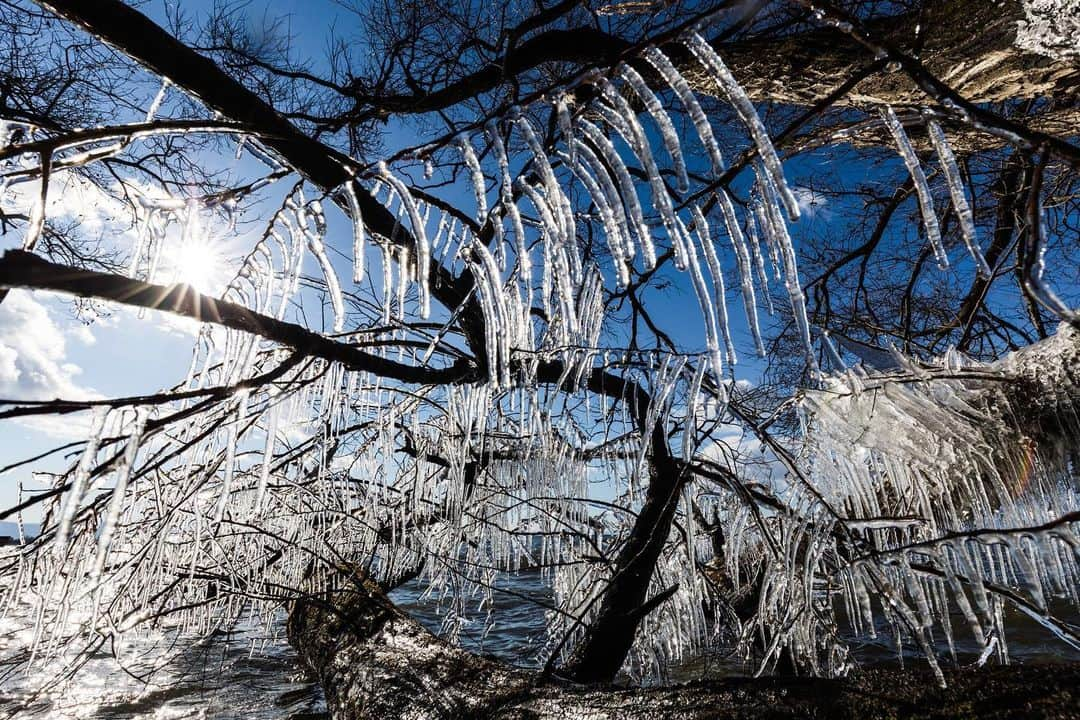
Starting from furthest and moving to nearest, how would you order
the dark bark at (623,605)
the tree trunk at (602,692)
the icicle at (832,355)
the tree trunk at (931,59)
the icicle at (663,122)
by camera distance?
the dark bark at (623,605), the tree trunk at (931,59), the icicle at (832,355), the tree trunk at (602,692), the icicle at (663,122)

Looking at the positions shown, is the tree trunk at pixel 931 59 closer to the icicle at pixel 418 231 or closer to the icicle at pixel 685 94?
the icicle at pixel 685 94

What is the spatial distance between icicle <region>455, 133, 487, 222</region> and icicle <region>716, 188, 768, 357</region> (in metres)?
0.38

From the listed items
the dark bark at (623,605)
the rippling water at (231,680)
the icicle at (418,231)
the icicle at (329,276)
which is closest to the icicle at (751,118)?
the icicle at (418,231)

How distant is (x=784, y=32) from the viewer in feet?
7.16

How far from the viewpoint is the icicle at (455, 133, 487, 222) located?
2.67 feet

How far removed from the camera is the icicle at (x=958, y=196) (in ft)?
2.34

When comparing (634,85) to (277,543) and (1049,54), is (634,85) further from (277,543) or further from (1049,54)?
(277,543)

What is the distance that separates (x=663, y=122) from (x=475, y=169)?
0.98 feet

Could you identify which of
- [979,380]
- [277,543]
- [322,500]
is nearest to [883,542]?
[979,380]

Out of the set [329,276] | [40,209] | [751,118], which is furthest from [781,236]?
[40,209]

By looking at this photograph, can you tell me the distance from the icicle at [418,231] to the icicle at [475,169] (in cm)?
11

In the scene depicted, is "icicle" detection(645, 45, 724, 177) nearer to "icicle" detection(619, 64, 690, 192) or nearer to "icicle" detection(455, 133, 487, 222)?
"icicle" detection(619, 64, 690, 192)

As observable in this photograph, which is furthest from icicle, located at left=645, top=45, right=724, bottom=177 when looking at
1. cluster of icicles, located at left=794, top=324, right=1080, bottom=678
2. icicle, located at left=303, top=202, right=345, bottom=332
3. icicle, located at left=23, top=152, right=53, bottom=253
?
cluster of icicles, located at left=794, top=324, right=1080, bottom=678

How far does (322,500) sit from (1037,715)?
9.12ft
